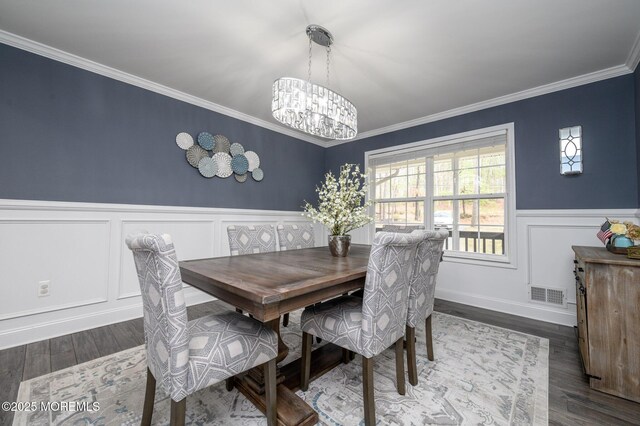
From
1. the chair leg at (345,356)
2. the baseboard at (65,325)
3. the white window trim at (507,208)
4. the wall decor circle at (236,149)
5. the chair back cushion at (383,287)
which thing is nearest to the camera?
the chair back cushion at (383,287)

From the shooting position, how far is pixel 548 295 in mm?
2934

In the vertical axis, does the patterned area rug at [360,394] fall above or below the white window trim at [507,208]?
below

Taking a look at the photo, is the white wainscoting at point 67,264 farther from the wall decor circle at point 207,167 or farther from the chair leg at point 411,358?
the chair leg at point 411,358

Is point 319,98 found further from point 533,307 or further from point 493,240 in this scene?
point 533,307

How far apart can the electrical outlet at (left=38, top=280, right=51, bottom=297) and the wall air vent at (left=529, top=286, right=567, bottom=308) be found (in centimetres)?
487

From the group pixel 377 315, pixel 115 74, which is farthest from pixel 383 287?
pixel 115 74

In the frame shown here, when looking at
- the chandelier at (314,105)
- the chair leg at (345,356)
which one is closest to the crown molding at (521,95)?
the chandelier at (314,105)

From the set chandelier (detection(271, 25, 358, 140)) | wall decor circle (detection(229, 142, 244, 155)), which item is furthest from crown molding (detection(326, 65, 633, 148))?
wall decor circle (detection(229, 142, 244, 155))

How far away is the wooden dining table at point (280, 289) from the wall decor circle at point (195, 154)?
1853mm

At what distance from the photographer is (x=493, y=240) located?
3.39 m

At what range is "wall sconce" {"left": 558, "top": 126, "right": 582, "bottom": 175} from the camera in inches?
109

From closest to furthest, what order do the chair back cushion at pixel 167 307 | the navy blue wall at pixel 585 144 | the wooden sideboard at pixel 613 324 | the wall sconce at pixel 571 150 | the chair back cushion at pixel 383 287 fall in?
the chair back cushion at pixel 167 307
the chair back cushion at pixel 383 287
the wooden sideboard at pixel 613 324
the navy blue wall at pixel 585 144
the wall sconce at pixel 571 150

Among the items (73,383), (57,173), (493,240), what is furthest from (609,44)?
(57,173)

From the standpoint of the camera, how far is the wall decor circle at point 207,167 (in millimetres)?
3424
